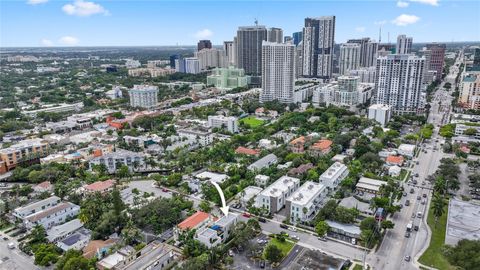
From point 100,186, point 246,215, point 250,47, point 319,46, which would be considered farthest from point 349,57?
point 100,186

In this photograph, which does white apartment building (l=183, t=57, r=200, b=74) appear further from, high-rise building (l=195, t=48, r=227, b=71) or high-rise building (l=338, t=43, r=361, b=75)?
high-rise building (l=338, t=43, r=361, b=75)

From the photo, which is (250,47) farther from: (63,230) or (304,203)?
(63,230)

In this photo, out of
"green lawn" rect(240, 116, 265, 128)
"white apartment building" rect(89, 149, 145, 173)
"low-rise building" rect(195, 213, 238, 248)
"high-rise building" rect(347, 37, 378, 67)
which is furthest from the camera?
"high-rise building" rect(347, 37, 378, 67)

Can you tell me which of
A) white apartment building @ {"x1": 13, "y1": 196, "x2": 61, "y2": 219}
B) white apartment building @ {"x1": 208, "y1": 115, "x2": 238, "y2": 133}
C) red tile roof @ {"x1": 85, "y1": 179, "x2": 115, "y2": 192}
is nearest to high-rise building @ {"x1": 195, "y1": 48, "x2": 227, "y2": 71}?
white apartment building @ {"x1": 208, "y1": 115, "x2": 238, "y2": 133}

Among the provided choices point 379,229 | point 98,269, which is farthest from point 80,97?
point 379,229

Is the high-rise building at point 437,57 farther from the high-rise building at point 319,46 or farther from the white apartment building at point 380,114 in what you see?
the white apartment building at point 380,114
